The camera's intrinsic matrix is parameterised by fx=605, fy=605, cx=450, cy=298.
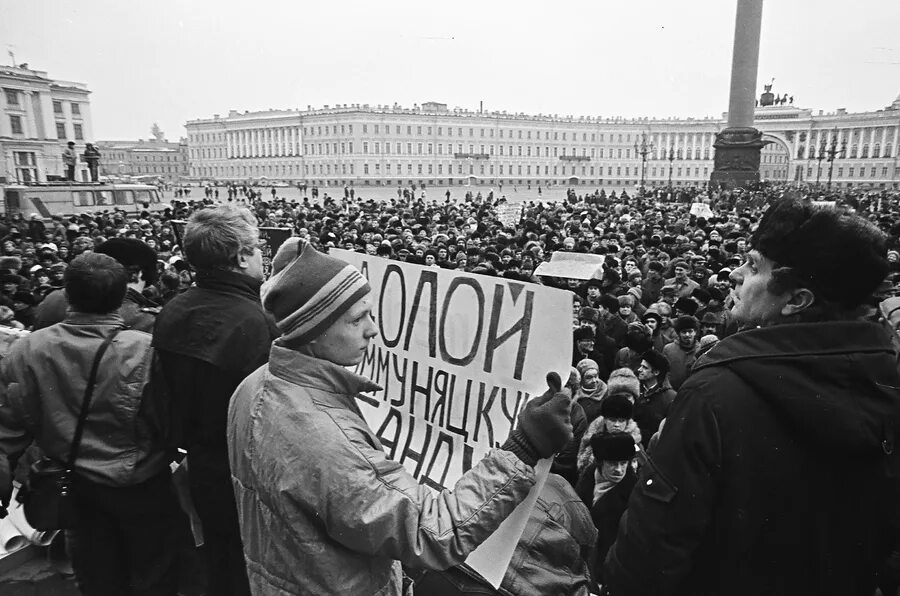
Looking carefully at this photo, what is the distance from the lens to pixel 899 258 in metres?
7.36

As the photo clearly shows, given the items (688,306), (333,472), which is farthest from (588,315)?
(333,472)

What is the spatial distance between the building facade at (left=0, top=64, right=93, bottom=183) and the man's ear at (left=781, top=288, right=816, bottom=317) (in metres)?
61.3

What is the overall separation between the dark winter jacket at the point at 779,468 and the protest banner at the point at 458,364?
0.36 meters

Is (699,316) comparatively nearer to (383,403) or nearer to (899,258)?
(899,258)

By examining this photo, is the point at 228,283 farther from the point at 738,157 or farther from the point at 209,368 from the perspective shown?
the point at 738,157

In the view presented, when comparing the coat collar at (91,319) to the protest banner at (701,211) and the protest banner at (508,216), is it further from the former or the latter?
the protest banner at (701,211)

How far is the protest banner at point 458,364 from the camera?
182 cm

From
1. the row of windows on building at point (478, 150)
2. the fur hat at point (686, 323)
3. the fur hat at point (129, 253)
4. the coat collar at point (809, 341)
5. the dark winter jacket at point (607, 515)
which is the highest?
the row of windows on building at point (478, 150)

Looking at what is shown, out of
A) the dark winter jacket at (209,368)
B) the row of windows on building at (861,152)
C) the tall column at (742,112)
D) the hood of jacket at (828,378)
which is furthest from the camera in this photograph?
the row of windows on building at (861,152)

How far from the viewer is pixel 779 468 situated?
1.20 m

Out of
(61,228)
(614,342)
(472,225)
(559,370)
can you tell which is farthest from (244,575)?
(61,228)

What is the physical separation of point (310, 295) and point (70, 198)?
33.2m

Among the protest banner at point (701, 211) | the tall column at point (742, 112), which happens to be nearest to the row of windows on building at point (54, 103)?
the tall column at point (742, 112)

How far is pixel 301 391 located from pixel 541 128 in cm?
10261
